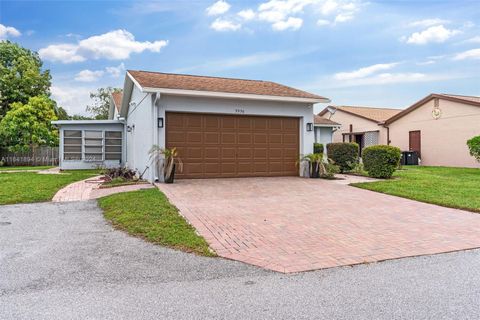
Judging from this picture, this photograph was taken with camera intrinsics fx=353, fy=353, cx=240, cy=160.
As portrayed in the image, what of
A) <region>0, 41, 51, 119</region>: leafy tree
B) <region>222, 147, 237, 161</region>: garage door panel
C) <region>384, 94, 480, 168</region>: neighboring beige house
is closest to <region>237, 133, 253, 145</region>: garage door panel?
<region>222, 147, 237, 161</region>: garage door panel

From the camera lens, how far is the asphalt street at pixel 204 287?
119 inches

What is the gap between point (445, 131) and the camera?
20.5m

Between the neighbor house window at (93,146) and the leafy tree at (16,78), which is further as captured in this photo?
the leafy tree at (16,78)

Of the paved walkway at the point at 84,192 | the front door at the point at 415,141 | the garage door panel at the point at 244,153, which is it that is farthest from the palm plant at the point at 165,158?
the front door at the point at 415,141

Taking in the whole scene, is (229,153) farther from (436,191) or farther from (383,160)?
(436,191)

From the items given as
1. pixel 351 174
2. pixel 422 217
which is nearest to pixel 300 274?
pixel 422 217

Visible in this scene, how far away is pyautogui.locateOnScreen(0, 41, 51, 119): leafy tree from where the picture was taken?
28.9 m

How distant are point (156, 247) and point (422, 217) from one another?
5.15 meters

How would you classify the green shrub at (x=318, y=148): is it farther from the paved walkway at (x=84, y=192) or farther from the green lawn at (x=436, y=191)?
the paved walkway at (x=84, y=192)

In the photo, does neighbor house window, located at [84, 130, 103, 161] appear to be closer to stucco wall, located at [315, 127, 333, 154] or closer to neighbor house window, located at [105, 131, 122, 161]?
neighbor house window, located at [105, 131, 122, 161]

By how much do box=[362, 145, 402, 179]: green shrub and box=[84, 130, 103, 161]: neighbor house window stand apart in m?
14.2

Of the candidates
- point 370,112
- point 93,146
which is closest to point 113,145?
point 93,146

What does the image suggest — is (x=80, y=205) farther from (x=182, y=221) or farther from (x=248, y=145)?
(x=248, y=145)

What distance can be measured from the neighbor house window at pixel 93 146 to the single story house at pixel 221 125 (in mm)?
5985
